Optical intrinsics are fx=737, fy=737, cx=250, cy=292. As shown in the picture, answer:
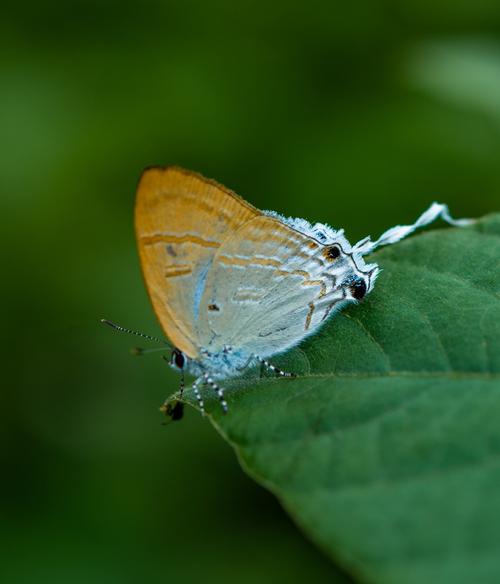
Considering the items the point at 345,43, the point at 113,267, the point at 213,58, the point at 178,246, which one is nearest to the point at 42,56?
the point at 213,58

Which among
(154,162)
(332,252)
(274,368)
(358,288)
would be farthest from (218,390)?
(154,162)

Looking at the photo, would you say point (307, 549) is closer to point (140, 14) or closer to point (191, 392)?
point (191, 392)

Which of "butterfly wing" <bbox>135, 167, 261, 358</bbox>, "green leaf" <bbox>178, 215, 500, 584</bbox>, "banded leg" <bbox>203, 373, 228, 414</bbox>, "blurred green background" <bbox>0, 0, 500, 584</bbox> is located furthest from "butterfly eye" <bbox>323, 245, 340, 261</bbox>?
"blurred green background" <bbox>0, 0, 500, 584</bbox>

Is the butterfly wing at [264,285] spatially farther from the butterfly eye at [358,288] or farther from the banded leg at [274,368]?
the butterfly eye at [358,288]

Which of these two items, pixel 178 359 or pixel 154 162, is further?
pixel 154 162

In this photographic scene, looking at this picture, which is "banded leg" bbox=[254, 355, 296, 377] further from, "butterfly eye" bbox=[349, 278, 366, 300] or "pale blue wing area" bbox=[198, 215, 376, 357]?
"butterfly eye" bbox=[349, 278, 366, 300]

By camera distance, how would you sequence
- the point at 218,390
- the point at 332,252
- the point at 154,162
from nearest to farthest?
the point at 218,390 < the point at 332,252 < the point at 154,162

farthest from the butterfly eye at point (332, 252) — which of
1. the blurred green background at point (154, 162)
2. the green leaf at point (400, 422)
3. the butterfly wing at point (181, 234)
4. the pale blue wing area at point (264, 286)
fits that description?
the blurred green background at point (154, 162)

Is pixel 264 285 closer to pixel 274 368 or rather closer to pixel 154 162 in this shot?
pixel 274 368

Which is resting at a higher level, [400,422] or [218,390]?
[218,390]
